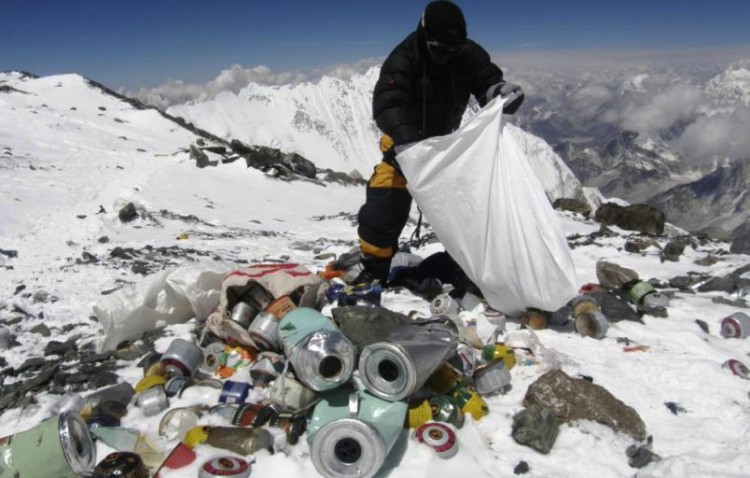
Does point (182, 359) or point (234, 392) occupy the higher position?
point (182, 359)

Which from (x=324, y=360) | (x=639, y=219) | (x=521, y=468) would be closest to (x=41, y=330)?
(x=324, y=360)

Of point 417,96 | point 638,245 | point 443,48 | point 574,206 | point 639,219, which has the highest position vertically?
point 443,48

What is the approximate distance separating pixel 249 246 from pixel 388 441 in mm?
6215

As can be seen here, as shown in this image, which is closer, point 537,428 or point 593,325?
point 537,428

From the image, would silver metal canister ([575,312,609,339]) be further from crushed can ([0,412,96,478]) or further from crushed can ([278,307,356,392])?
crushed can ([0,412,96,478])

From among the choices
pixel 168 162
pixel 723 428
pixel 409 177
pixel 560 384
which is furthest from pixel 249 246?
pixel 168 162

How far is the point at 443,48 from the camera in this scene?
4.00 meters

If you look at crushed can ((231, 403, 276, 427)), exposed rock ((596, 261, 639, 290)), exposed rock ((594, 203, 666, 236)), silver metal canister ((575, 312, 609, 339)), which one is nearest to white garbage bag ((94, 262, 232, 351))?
crushed can ((231, 403, 276, 427))

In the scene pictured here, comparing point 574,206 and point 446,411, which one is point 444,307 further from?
point 574,206

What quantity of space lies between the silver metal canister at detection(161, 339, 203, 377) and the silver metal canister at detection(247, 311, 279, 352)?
0.41m

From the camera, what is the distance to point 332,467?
8.07ft

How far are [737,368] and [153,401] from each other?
382 cm

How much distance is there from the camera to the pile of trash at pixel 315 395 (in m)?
2.47

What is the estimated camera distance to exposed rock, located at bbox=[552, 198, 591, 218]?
13.5 m
